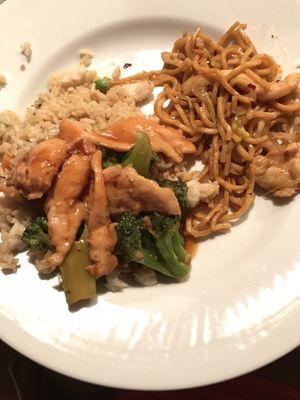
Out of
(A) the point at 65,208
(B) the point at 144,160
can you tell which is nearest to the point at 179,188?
(B) the point at 144,160

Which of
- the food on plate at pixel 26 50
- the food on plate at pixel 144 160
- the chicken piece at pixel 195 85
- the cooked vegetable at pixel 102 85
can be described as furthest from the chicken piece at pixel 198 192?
the food on plate at pixel 26 50

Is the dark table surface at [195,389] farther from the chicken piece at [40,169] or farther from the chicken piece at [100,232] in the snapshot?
the chicken piece at [40,169]

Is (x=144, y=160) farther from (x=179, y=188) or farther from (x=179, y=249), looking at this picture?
(x=179, y=249)

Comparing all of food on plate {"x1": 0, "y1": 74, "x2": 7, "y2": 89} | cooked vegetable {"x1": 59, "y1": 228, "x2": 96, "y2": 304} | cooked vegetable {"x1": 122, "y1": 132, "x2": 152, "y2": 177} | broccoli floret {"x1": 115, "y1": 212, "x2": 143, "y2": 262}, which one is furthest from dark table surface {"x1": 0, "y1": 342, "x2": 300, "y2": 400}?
food on plate {"x1": 0, "y1": 74, "x2": 7, "y2": 89}

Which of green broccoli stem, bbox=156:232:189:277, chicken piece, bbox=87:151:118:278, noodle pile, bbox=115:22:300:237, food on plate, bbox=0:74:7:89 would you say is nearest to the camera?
chicken piece, bbox=87:151:118:278

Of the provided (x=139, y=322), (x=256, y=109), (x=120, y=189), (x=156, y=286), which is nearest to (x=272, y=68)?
(x=256, y=109)

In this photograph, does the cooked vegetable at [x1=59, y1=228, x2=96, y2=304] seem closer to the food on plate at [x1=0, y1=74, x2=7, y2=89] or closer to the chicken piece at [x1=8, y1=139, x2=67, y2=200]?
the chicken piece at [x1=8, y1=139, x2=67, y2=200]

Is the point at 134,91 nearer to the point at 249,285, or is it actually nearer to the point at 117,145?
the point at 117,145
